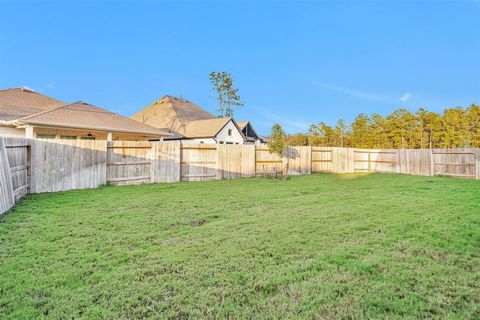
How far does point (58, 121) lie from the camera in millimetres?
13883

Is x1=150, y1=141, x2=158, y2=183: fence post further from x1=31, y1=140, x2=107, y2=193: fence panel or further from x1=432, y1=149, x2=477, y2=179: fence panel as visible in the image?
x1=432, y1=149, x2=477, y2=179: fence panel

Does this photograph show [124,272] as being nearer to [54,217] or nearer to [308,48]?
[54,217]

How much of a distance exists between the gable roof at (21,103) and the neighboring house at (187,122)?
8620 millimetres

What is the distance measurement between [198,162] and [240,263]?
9.66m

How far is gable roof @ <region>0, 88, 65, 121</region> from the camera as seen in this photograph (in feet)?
50.5

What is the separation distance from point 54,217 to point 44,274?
2932 millimetres

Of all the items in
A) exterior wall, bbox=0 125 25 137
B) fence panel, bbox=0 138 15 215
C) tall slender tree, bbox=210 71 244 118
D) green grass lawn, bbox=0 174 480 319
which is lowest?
green grass lawn, bbox=0 174 480 319

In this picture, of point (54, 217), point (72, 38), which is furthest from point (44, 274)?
point (72, 38)

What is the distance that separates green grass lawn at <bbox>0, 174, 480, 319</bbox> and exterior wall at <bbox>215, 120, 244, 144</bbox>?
772 inches

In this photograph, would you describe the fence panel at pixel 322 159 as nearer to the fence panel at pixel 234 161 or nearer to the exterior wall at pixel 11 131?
the fence panel at pixel 234 161

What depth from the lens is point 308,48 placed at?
23.2 meters

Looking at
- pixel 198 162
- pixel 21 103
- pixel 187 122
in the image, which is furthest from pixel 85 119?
pixel 187 122

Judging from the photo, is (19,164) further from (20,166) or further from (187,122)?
(187,122)

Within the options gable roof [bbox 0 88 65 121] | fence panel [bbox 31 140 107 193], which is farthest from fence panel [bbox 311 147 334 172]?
gable roof [bbox 0 88 65 121]
